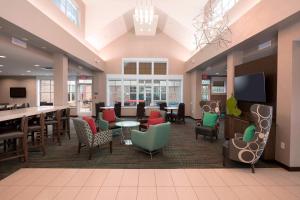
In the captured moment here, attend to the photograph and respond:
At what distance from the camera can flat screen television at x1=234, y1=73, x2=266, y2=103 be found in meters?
4.26

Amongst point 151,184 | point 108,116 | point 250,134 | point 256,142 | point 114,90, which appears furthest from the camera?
point 114,90

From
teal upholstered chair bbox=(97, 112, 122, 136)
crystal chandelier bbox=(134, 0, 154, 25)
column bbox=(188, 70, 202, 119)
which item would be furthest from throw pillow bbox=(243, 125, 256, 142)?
column bbox=(188, 70, 202, 119)

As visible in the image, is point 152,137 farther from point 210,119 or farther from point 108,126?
point 210,119

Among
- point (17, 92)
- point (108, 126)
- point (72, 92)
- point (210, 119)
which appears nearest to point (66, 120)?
point (108, 126)

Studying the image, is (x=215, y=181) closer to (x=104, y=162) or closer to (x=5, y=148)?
(x=104, y=162)

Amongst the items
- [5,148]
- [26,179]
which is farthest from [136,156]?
[5,148]

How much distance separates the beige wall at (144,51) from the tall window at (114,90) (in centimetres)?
55

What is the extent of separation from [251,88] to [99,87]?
8.84m

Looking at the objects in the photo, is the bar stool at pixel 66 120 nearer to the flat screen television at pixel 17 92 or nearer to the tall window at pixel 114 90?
the tall window at pixel 114 90

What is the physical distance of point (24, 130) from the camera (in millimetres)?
3693

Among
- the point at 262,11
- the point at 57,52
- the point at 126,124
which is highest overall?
the point at 262,11

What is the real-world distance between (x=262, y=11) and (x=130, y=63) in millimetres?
8570

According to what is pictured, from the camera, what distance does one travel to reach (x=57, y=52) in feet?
19.4

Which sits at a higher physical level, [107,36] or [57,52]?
[107,36]
